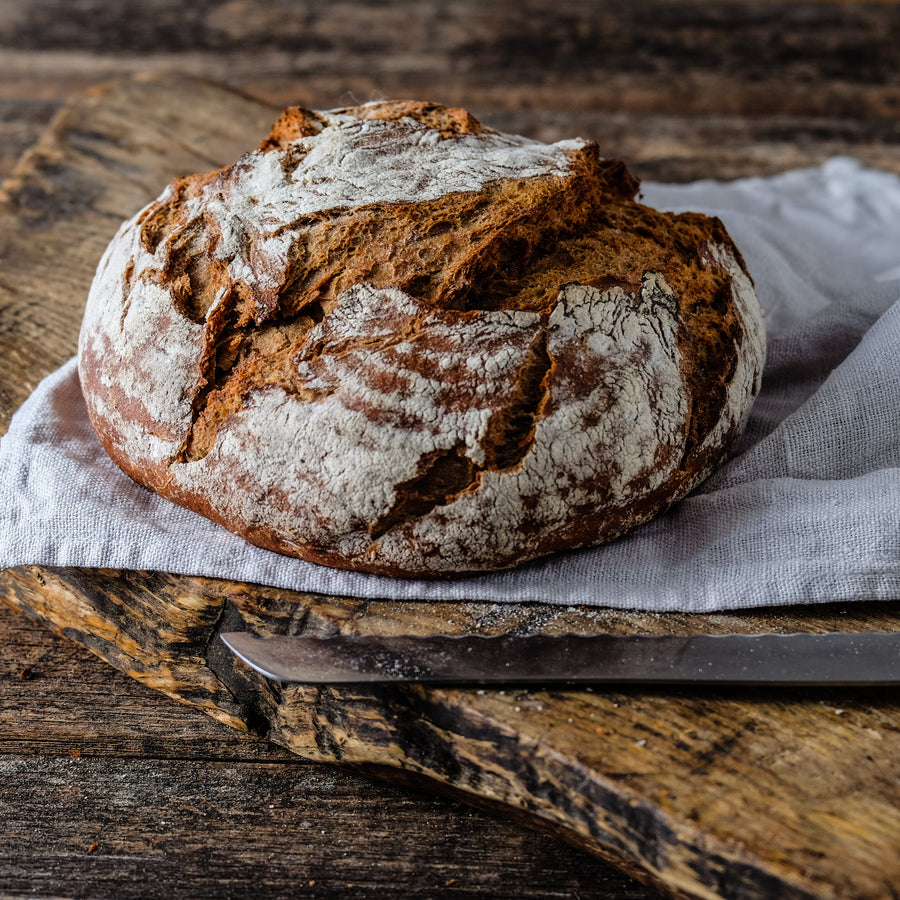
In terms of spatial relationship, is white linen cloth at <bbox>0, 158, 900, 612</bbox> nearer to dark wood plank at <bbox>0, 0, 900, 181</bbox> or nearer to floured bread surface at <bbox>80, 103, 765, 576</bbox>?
floured bread surface at <bbox>80, 103, 765, 576</bbox>

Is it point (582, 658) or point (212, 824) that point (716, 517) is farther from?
point (212, 824)

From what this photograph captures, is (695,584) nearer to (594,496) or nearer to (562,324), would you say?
(594,496)

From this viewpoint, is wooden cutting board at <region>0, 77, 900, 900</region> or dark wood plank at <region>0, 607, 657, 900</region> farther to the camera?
dark wood plank at <region>0, 607, 657, 900</region>

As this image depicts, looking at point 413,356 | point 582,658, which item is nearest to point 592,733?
point 582,658

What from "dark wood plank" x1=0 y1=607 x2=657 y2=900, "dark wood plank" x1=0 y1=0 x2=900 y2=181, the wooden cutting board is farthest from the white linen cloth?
"dark wood plank" x1=0 y1=0 x2=900 y2=181

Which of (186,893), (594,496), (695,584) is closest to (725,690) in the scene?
(695,584)

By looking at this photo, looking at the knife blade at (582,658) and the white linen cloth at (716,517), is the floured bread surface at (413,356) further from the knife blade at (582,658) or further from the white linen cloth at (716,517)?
the knife blade at (582,658)
